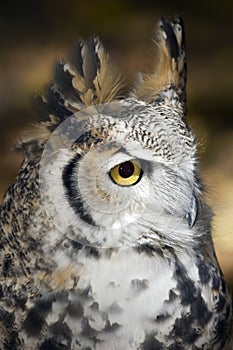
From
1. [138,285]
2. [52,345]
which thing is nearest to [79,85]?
[138,285]

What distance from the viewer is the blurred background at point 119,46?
3721mm

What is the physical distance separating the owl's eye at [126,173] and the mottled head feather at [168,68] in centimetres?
26

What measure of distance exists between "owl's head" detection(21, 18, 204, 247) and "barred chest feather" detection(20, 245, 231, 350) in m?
0.05

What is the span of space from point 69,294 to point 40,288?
61 mm

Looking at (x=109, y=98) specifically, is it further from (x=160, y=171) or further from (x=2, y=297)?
(x=2, y=297)

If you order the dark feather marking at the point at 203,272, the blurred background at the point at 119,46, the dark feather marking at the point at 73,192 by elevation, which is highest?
the blurred background at the point at 119,46

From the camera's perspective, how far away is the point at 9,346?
1908mm

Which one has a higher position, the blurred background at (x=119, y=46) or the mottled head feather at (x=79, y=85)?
the blurred background at (x=119, y=46)

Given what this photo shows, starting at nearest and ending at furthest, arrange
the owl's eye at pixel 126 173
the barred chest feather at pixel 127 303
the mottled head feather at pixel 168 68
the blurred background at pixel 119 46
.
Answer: the owl's eye at pixel 126 173 < the barred chest feather at pixel 127 303 < the mottled head feather at pixel 168 68 < the blurred background at pixel 119 46

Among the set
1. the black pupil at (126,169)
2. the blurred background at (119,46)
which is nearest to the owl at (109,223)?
the black pupil at (126,169)

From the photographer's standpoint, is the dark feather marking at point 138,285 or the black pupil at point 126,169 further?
the dark feather marking at point 138,285

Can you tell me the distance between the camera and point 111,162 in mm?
1641

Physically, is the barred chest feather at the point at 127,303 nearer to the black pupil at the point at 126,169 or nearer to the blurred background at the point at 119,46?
the black pupil at the point at 126,169

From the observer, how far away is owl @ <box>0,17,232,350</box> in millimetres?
1685
